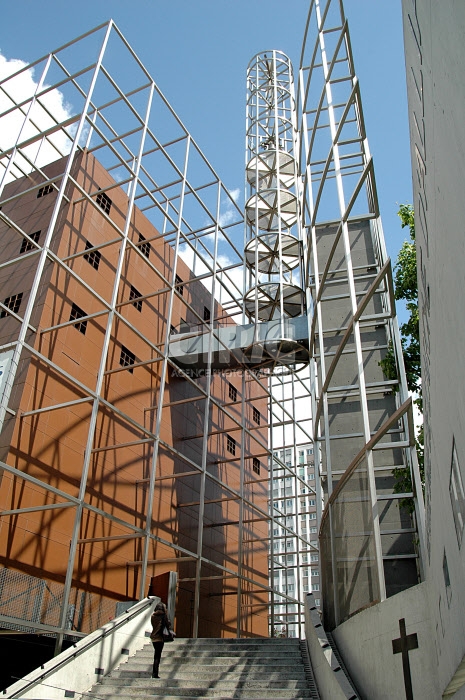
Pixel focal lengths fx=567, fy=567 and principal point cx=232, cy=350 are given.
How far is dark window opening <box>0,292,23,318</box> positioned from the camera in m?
14.9

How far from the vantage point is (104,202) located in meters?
17.9

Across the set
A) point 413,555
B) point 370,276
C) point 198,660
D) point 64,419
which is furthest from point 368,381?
point 64,419

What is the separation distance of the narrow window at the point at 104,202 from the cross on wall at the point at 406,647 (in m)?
15.7

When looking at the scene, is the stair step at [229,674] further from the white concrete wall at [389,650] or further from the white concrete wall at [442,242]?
the white concrete wall at [442,242]

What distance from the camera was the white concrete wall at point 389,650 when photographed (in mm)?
4055

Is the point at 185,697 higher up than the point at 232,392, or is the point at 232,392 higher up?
the point at 232,392

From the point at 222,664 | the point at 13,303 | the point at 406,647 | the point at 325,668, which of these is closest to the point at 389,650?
the point at 406,647

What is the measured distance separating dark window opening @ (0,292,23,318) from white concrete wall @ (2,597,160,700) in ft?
27.5

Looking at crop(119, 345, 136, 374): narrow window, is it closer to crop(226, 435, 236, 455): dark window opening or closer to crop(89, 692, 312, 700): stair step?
crop(226, 435, 236, 455): dark window opening

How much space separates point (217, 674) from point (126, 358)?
415 inches

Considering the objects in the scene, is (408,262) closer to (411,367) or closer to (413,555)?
(411,367)

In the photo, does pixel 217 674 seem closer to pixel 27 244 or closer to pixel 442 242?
pixel 442 242

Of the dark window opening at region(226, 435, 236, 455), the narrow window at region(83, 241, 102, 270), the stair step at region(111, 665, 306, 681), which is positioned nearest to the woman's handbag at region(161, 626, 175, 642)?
the stair step at region(111, 665, 306, 681)

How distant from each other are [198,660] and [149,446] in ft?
28.0
